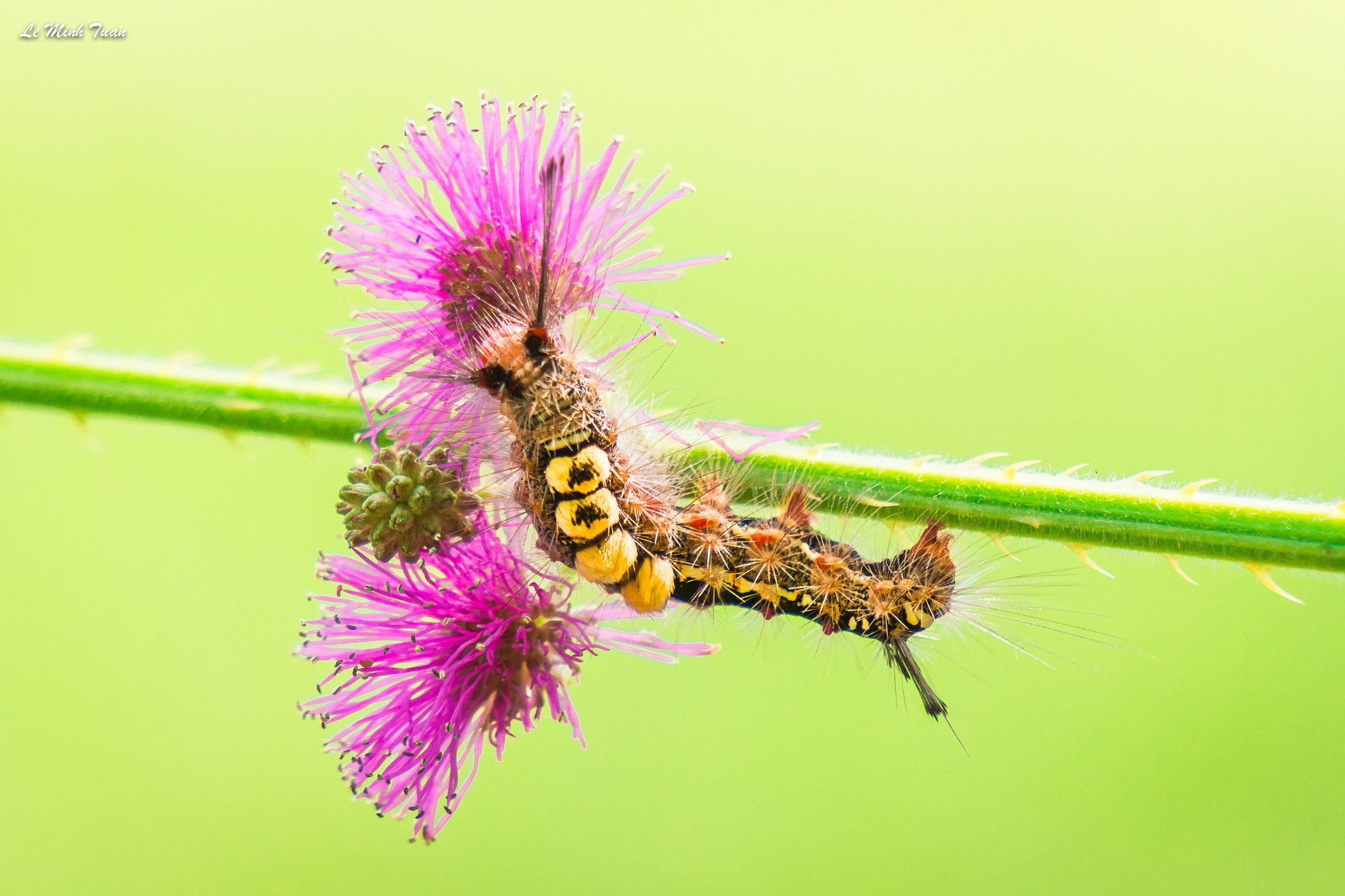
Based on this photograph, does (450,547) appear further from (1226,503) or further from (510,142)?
(1226,503)

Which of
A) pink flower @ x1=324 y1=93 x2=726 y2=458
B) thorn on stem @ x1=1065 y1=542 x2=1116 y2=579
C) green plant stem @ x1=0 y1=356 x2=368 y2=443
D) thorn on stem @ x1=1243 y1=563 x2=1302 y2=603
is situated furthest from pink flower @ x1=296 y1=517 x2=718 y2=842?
thorn on stem @ x1=1243 y1=563 x2=1302 y2=603

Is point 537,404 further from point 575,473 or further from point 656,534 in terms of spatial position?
point 656,534

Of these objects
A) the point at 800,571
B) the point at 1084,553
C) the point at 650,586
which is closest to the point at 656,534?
the point at 650,586

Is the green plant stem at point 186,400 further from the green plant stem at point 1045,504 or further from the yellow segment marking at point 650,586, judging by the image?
the yellow segment marking at point 650,586

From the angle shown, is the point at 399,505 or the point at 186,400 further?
the point at 186,400

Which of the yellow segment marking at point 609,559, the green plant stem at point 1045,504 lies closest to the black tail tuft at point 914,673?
the green plant stem at point 1045,504

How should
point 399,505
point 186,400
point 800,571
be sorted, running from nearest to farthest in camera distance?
point 399,505
point 800,571
point 186,400

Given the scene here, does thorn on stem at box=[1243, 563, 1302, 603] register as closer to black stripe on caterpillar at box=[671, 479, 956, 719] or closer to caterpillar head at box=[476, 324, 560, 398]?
black stripe on caterpillar at box=[671, 479, 956, 719]
